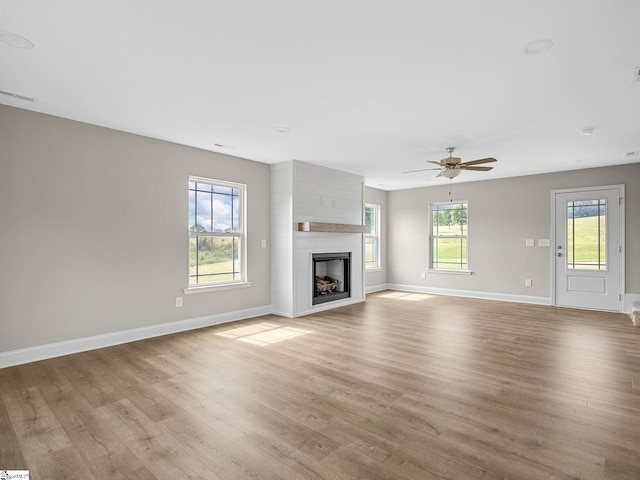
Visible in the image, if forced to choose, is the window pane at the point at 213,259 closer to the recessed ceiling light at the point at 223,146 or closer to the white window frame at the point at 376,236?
the recessed ceiling light at the point at 223,146

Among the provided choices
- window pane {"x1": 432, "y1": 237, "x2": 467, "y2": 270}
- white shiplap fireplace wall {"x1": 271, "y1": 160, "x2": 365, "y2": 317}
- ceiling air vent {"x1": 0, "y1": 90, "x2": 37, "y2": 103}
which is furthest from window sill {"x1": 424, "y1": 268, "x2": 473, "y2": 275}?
ceiling air vent {"x1": 0, "y1": 90, "x2": 37, "y2": 103}

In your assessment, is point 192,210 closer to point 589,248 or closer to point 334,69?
point 334,69

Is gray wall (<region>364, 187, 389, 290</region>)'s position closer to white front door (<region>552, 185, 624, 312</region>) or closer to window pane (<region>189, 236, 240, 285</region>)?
white front door (<region>552, 185, 624, 312</region>)

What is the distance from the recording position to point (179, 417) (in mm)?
2494

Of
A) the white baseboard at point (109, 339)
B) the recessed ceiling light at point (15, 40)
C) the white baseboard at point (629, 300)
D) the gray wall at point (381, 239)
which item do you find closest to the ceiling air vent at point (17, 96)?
the recessed ceiling light at point (15, 40)

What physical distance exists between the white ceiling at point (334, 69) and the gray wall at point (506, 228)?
1956 mm

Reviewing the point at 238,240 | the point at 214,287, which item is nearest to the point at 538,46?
the point at 238,240

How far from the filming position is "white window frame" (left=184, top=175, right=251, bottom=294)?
502 centimetres

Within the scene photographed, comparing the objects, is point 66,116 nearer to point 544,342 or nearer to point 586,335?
point 544,342

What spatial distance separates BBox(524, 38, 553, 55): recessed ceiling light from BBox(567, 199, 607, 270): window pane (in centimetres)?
518

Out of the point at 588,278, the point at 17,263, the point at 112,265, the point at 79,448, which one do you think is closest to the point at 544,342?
the point at 588,278

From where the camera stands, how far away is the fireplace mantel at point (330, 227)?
19.0 feet

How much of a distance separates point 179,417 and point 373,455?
1.36 meters

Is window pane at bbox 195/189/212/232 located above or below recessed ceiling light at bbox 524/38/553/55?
below
